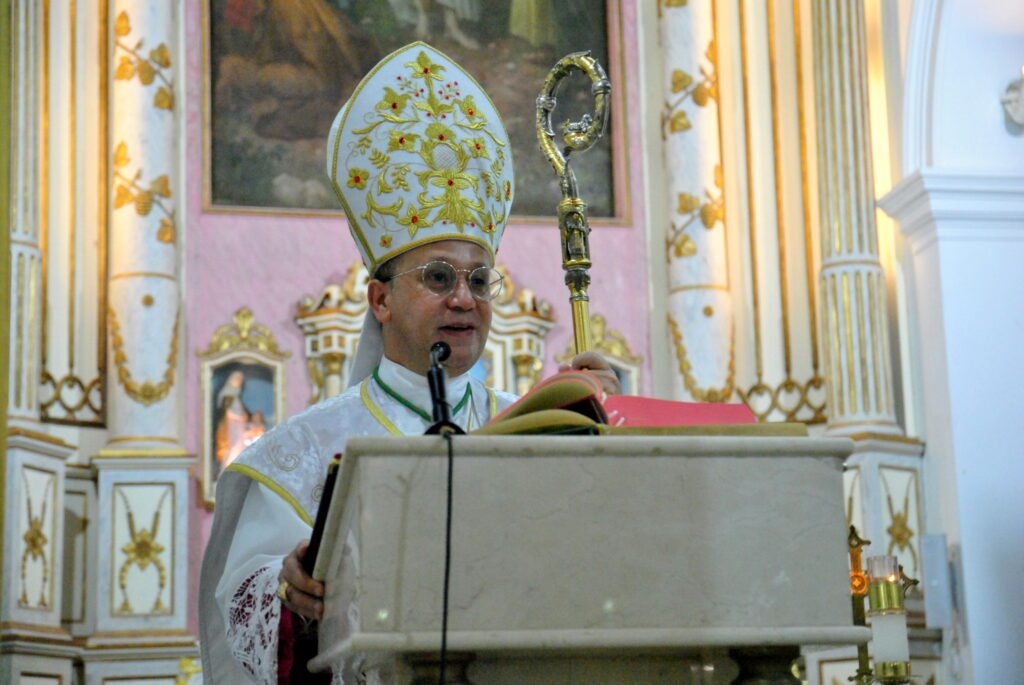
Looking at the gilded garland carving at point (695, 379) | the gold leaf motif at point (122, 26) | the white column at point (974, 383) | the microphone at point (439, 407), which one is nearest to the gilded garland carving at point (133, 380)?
the gold leaf motif at point (122, 26)

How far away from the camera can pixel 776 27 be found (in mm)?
10484

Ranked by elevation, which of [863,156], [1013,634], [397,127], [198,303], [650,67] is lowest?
[1013,634]

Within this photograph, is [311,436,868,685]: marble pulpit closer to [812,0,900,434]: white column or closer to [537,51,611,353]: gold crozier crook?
[537,51,611,353]: gold crozier crook

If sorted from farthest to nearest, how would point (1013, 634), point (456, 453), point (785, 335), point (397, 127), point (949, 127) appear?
1. point (785, 335)
2. point (949, 127)
3. point (1013, 634)
4. point (397, 127)
5. point (456, 453)

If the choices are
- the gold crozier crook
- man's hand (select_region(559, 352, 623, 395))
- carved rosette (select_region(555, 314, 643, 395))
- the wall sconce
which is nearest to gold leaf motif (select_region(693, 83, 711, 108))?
carved rosette (select_region(555, 314, 643, 395))

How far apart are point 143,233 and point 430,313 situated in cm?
641

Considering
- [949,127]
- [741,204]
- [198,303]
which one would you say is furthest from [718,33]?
[198,303]

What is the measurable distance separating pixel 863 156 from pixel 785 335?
3.96 ft

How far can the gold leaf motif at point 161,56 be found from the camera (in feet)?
32.2

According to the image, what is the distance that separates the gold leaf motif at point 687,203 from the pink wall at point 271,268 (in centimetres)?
62

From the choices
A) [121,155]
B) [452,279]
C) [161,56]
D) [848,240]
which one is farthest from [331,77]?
[452,279]

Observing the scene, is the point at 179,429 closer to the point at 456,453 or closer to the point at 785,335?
the point at 785,335

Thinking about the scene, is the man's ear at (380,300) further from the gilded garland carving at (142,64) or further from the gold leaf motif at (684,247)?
the gold leaf motif at (684,247)


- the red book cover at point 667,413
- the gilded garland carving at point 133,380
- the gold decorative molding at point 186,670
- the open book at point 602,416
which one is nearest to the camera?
the open book at point 602,416
